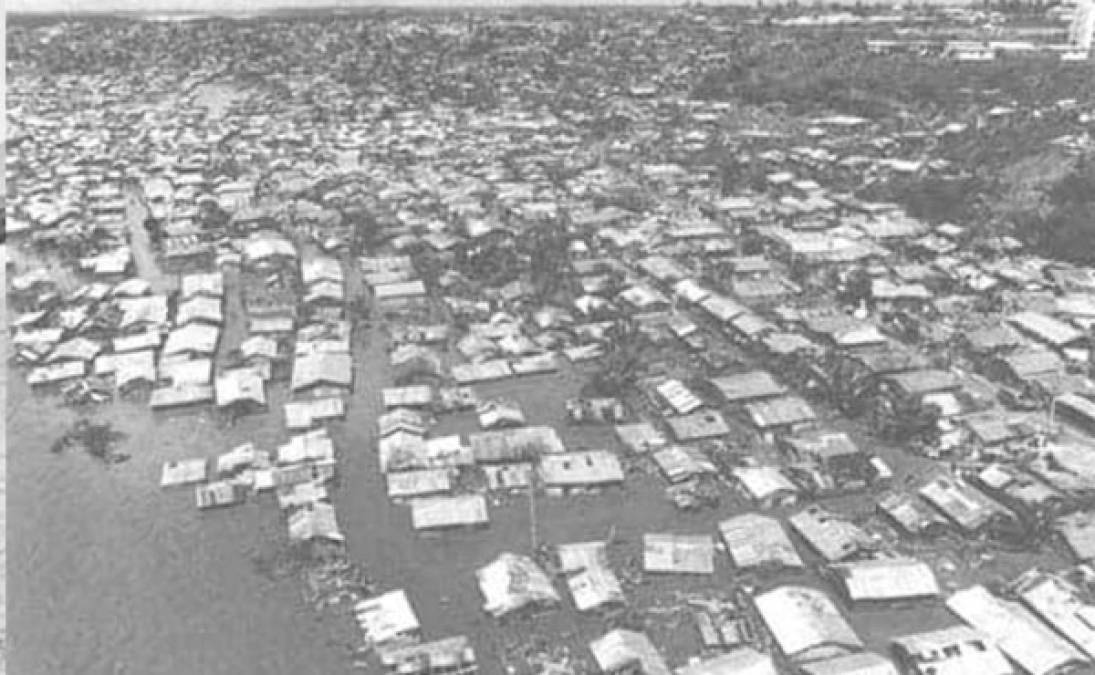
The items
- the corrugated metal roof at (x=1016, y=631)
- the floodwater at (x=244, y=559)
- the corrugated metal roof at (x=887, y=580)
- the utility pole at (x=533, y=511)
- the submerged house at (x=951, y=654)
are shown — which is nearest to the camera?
the submerged house at (x=951, y=654)

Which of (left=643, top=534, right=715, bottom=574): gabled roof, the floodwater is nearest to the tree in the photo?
the floodwater

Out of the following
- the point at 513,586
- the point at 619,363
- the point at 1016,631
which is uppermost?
the point at 619,363

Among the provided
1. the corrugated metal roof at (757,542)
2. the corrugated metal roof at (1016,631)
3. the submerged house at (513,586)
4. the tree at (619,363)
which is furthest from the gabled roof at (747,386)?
the submerged house at (513,586)

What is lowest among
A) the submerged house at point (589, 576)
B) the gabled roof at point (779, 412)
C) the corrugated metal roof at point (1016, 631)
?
the corrugated metal roof at point (1016, 631)

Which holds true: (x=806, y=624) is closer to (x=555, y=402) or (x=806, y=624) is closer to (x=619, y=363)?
(x=555, y=402)

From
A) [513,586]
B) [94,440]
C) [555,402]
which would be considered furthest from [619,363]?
[94,440]

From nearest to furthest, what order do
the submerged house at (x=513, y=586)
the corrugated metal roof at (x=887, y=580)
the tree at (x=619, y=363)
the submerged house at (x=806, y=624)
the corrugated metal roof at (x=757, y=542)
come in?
the submerged house at (x=806, y=624) → the submerged house at (x=513, y=586) → the corrugated metal roof at (x=887, y=580) → the corrugated metal roof at (x=757, y=542) → the tree at (x=619, y=363)

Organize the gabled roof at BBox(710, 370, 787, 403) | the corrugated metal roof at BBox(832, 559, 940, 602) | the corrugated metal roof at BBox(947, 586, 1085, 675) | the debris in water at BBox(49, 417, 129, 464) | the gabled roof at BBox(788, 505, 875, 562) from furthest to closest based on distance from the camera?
the gabled roof at BBox(710, 370, 787, 403) → the debris in water at BBox(49, 417, 129, 464) → the gabled roof at BBox(788, 505, 875, 562) → the corrugated metal roof at BBox(832, 559, 940, 602) → the corrugated metal roof at BBox(947, 586, 1085, 675)

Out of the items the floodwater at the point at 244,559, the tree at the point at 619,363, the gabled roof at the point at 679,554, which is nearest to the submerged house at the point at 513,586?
the floodwater at the point at 244,559

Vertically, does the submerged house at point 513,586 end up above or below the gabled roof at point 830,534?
above

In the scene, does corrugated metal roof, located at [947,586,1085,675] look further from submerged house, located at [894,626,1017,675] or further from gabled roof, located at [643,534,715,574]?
gabled roof, located at [643,534,715,574]

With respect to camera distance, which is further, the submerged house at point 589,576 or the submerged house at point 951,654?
the submerged house at point 589,576

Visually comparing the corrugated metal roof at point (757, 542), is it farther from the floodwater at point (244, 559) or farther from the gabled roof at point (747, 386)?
the gabled roof at point (747, 386)
